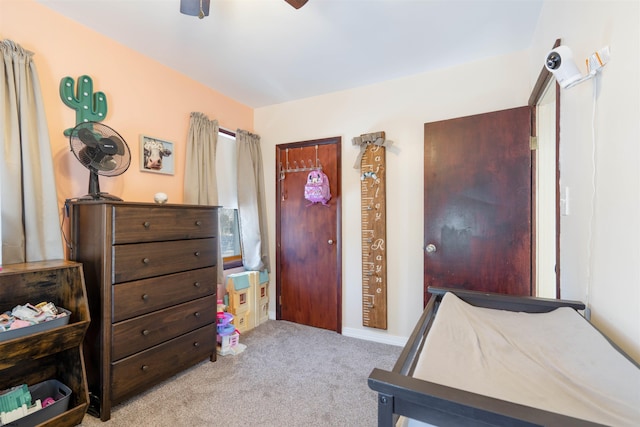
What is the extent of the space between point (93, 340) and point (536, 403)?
212cm

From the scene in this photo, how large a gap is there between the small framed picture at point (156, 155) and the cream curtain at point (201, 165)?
15cm

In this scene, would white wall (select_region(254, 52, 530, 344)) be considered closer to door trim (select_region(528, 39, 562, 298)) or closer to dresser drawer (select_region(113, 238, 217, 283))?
door trim (select_region(528, 39, 562, 298))

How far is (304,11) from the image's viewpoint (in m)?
1.82

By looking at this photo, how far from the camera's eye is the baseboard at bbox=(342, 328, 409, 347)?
2686mm

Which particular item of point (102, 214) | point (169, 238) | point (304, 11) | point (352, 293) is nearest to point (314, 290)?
point (352, 293)

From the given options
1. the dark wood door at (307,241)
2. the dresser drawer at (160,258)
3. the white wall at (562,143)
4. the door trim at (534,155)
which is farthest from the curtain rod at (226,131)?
the door trim at (534,155)

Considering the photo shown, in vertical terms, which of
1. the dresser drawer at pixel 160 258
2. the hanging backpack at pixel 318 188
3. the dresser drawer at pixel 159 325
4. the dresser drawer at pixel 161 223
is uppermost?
the hanging backpack at pixel 318 188

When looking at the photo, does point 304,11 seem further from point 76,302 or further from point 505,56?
point 76,302

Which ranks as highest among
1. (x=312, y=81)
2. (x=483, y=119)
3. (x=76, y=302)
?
(x=312, y=81)

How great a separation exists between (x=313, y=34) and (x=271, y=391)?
8.22 feet

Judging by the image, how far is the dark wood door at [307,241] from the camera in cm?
298

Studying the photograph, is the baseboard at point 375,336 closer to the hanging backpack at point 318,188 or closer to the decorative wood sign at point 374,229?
the decorative wood sign at point 374,229

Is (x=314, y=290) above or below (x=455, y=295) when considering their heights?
below

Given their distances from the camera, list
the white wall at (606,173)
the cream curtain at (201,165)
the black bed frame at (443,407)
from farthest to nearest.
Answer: the cream curtain at (201,165)
the white wall at (606,173)
the black bed frame at (443,407)
